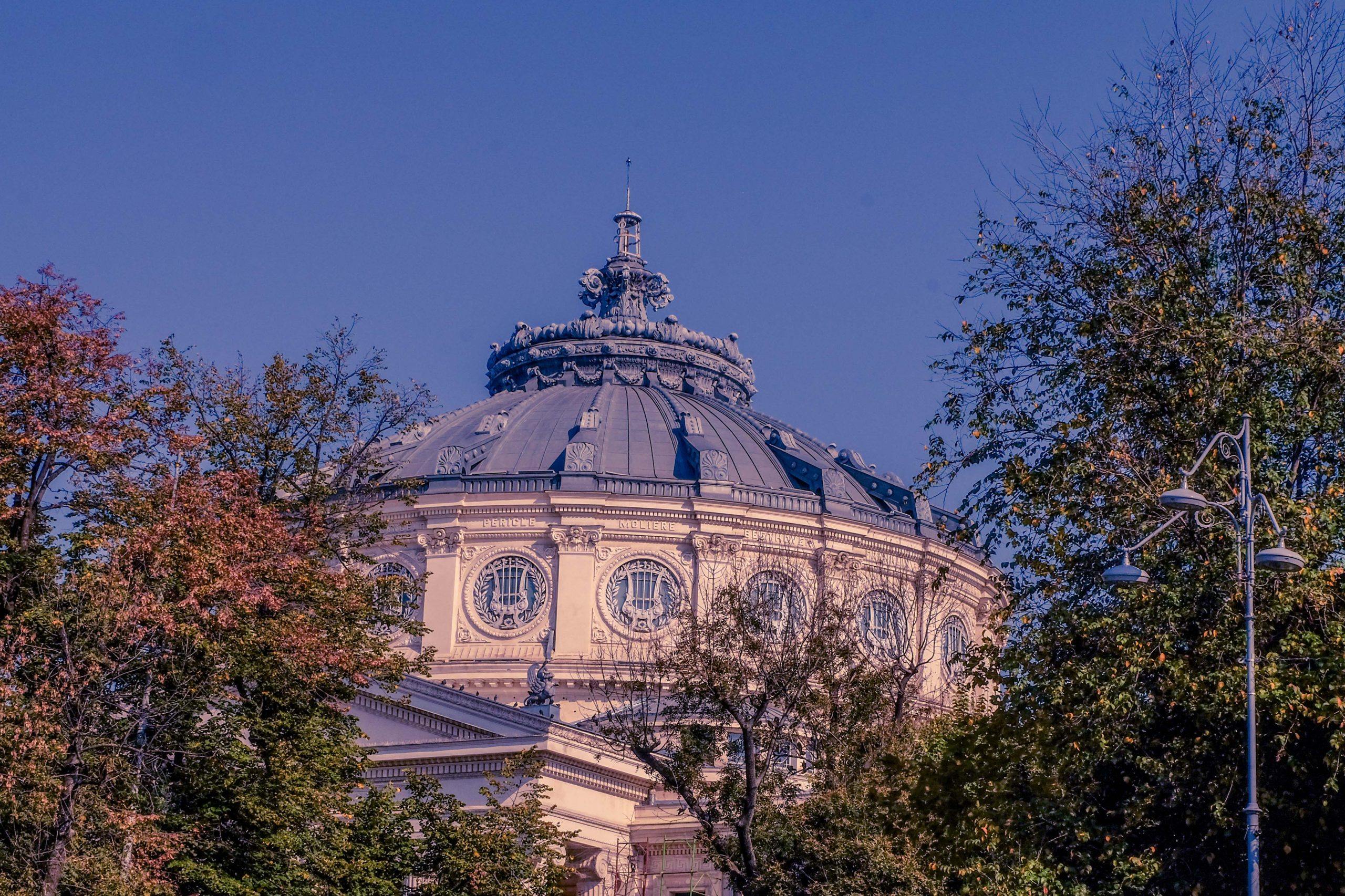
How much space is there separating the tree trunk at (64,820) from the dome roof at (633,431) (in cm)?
3889

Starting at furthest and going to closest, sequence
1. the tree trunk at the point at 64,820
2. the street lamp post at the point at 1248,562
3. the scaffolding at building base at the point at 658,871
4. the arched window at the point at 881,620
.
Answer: the arched window at the point at 881,620
the scaffolding at building base at the point at 658,871
the tree trunk at the point at 64,820
the street lamp post at the point at 1248,562

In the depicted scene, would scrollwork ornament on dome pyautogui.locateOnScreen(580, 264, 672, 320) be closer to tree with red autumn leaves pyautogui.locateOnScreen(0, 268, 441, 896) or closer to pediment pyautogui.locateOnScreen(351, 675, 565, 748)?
pediment pyautogui.locateOnScreen(351, 675, 565, 748)

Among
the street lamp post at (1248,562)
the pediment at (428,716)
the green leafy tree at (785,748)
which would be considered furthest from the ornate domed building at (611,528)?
the street lamp post at (1248,562)

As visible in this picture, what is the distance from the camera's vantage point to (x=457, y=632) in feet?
230

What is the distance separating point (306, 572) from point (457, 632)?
3692 centimetres

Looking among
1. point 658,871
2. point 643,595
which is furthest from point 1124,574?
point 643,595

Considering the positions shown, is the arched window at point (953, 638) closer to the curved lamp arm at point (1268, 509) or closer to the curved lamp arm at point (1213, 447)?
the curved lamp arm at point (1268, 509)

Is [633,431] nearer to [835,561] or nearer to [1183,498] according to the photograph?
[835,561]

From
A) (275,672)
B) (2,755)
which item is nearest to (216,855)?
(275,672)

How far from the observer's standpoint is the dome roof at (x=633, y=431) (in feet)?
236

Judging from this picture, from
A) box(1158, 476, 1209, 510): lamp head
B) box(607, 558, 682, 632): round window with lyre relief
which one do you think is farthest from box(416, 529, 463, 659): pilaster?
box(1158, 476, 1209, 510): lamp head

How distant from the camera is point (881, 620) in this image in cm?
6775

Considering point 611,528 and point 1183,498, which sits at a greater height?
point 611,528

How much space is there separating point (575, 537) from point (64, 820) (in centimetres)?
4096
